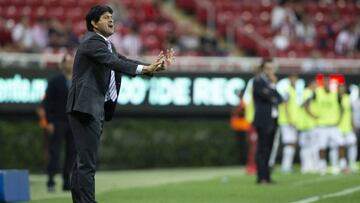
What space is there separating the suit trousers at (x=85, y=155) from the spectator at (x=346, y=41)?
17.9 m

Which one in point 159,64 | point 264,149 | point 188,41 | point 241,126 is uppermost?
point 159,64

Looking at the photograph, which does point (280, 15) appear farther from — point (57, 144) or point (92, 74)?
point (92, 74)

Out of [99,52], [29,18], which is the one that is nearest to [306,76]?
[29,18]

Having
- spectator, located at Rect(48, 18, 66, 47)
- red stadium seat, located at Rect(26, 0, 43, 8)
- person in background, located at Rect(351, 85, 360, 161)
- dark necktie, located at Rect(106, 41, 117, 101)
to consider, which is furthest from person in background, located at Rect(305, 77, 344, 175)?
dark necktie, located at Rect(106, 41, 117, 101)

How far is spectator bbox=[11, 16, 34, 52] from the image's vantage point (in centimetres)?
2661

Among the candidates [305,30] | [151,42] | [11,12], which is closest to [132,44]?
[151,42]

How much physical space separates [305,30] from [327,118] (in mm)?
6749

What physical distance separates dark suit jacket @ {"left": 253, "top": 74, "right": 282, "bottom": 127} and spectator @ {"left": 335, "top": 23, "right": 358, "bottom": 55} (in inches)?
407

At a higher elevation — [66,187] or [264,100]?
[264,100]

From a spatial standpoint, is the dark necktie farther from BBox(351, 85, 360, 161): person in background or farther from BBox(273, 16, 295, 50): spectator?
BBox(273, 16, 295, 50): spectator

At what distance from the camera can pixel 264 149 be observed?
59.4 ft

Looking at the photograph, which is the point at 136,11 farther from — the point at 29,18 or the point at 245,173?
the point at 245,173

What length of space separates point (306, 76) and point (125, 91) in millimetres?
4494

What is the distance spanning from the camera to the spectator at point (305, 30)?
1139 inches
